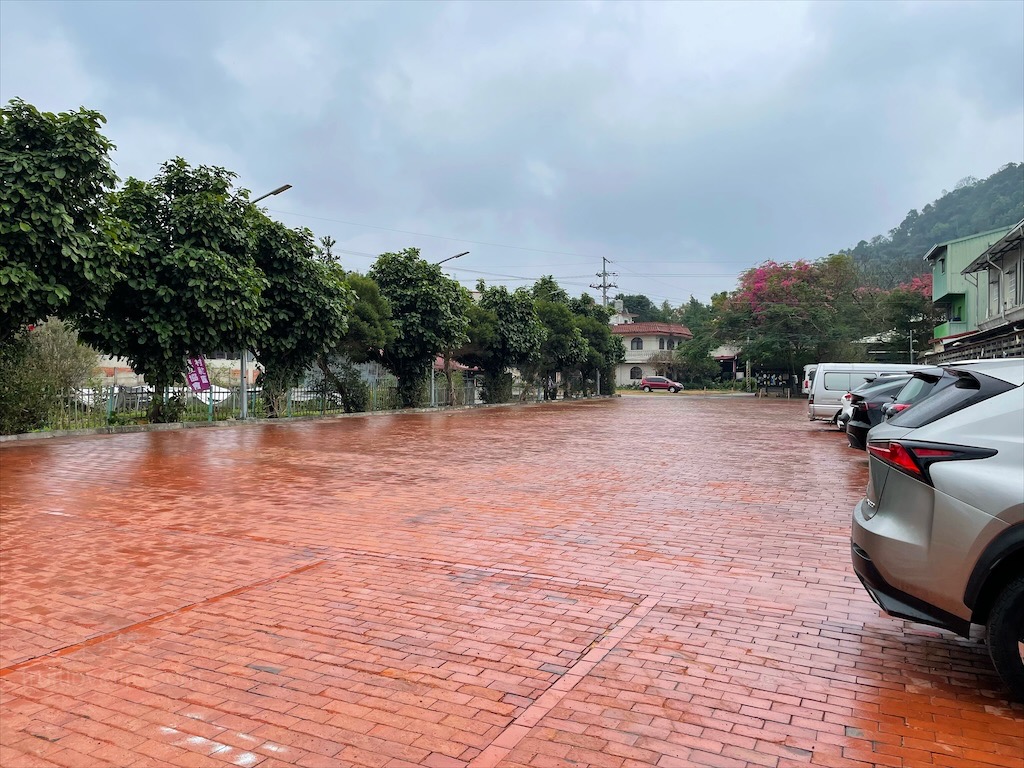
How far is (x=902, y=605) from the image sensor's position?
12.5ft

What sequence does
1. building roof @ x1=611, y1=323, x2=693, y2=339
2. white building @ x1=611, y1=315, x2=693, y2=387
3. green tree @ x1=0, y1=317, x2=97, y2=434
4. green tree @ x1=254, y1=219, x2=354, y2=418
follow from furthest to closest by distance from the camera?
building roof @ x1=611, y1=323, x2=693, y2=339, white building @ x1=611, y1=315, x2=693, y2=387, green tree @ x1=254, y1=219, x2=354, y2=418, green tree @ x1=0, y1=317, x2=97, y2=434

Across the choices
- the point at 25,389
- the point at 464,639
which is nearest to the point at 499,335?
the point at 25,389

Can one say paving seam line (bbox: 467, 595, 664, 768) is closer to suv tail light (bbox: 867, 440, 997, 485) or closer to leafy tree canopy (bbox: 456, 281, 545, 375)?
suv tail light (bbox: 867, 440, 997, 485)

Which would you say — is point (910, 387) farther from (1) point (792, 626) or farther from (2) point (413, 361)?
(2) point (413, 361)

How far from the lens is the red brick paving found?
320 centimetres

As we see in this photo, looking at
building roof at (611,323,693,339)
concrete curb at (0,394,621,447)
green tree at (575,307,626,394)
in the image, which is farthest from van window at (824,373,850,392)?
building roof at (611,323,693,339)

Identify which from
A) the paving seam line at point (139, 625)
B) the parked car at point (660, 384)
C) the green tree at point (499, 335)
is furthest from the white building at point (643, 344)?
the paving seam line at point (139, 625)

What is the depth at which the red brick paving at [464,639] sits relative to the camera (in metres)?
3.20

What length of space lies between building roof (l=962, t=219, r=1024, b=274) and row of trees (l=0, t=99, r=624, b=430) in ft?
64.9

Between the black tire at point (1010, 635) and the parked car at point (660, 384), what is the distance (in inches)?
2468

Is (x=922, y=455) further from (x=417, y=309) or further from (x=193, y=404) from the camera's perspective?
(x=417, y=309)

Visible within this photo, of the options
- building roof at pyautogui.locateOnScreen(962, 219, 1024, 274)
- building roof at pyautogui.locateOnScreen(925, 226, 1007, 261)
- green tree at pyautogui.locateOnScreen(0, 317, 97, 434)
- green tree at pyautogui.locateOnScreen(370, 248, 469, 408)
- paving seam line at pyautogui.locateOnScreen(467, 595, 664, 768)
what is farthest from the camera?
building roof at pyautogui.locateOnScreen(925, 226, 1007, 261)

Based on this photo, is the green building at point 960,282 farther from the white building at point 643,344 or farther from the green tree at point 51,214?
the green tree at point 51,214

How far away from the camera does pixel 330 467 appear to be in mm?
12289
